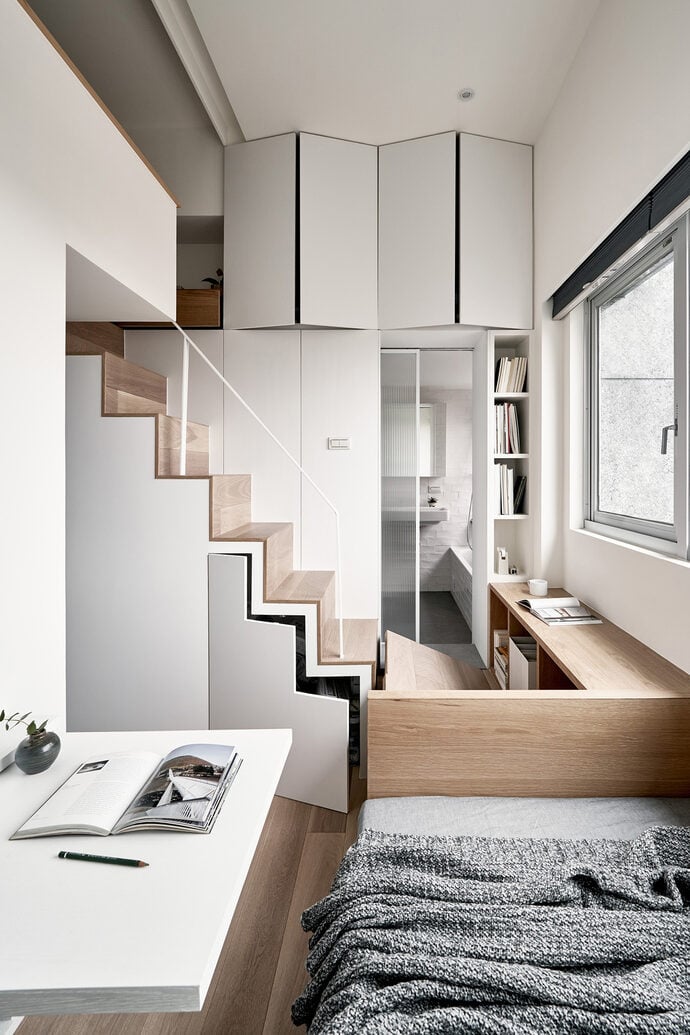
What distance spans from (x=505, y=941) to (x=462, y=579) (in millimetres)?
3792

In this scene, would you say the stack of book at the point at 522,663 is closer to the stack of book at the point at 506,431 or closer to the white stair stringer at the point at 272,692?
the white stair stringer at the point at 272,692

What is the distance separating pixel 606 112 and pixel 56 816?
282 centimetres

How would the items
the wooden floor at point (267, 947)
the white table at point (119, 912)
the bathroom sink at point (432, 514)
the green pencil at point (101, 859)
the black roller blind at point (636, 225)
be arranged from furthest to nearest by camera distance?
the bathroom sink at point (432, 514) → the black roller blind at point (636, 225) → the wooden floor at point (267, 947) → the green pencil at point (101, 859) → the white table at point (119, 912)

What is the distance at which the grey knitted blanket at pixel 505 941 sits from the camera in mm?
876

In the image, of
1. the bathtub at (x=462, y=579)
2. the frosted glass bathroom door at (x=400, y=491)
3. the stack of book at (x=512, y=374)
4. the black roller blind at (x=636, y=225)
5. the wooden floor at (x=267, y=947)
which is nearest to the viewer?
the wooden floor at (x=267, y=947)

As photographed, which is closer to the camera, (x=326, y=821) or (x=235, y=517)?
(x=326, y=821)

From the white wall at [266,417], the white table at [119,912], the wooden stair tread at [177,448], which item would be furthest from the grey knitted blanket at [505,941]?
the white wall at [266,417]

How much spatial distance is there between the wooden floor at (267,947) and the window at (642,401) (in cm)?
165

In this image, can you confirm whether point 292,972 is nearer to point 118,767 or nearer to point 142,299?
point 118,767

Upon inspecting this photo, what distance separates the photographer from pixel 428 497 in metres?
5.32

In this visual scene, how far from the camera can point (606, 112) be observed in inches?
88.7

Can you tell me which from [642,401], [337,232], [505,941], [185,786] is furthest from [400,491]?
[505,941]

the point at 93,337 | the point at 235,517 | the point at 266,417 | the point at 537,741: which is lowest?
the point at 537,741

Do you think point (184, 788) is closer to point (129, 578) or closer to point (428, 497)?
point (129, 578)
